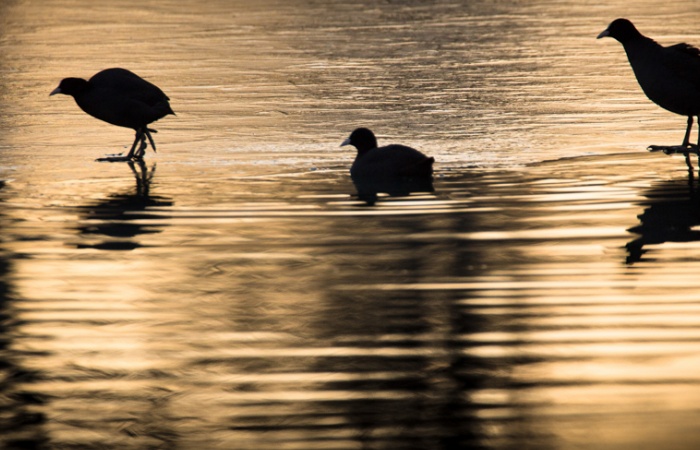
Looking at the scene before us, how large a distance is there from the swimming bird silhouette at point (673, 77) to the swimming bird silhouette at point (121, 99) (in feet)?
17.6

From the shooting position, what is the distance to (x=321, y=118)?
15.6 meters

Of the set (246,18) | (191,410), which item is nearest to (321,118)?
(191,410)

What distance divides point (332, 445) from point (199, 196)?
19.9ft

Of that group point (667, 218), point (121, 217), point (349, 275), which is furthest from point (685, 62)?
point (349, 275)

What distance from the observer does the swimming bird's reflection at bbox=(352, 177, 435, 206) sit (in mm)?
11273

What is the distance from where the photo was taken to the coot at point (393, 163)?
11.7 m

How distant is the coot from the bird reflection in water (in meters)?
1.98

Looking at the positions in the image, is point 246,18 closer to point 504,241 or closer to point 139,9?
point 139,9

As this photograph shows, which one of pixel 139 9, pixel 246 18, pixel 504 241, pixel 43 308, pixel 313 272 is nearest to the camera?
pixel 43 308

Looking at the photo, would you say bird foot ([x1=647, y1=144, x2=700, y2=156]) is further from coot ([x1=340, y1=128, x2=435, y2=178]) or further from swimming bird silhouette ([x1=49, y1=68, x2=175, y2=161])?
swimming bird silhouette ([x1=49, y1=68, x2=175, y2=161])

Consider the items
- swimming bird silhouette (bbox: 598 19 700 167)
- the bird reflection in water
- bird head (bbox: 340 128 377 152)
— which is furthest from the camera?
swimming bird silhouette (bbox: 598 19 700 167)

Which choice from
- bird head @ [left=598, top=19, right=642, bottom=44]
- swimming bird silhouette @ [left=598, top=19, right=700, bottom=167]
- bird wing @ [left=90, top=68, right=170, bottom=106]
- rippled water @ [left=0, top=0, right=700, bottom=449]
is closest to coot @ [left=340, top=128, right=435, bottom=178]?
rippled water @ [left=0, top=0, right=700, bottom=449]

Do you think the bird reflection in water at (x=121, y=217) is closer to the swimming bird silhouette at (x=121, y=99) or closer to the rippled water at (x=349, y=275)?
the rippled water at (x=349, y=275)

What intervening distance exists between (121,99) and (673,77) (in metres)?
6.01
